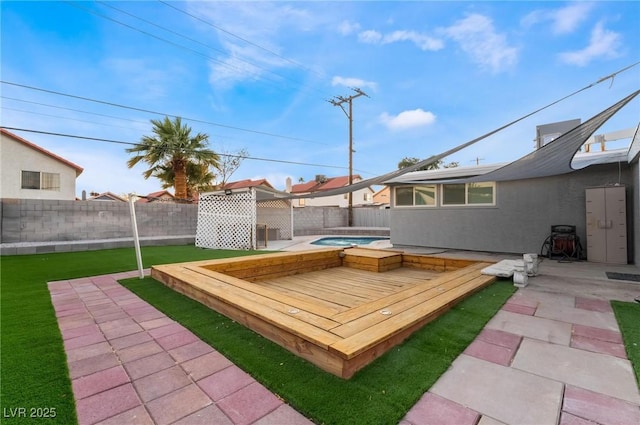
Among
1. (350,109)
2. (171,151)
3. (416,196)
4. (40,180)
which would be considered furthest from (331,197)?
(40,180)

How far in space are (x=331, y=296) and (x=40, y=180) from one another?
56.2ft

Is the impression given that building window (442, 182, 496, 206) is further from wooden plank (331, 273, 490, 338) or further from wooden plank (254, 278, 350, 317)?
wooden plank (254, 278, 350, 317)

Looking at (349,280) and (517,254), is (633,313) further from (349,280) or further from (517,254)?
(517,254)

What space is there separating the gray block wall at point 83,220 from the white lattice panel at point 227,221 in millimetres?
1797

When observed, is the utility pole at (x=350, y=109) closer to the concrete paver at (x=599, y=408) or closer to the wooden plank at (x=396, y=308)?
the wooden plank at (x=396, y=308)

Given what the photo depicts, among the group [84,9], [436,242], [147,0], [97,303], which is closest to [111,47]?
[84,9]

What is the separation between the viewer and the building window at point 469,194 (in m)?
7.37

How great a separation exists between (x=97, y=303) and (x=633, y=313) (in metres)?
5.56

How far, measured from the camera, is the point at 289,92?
1639cm

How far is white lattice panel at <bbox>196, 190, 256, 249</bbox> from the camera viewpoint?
9.32 metres

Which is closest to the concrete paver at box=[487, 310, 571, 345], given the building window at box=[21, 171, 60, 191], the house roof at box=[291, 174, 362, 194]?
the building window at box=[21, 171, 60, 191]

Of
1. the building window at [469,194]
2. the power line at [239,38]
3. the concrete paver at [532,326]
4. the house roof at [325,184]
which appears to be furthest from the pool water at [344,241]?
the house roof at [325,184]

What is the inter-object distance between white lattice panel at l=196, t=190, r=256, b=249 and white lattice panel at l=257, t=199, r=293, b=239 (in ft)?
10.3

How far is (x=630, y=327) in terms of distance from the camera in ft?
7.94
